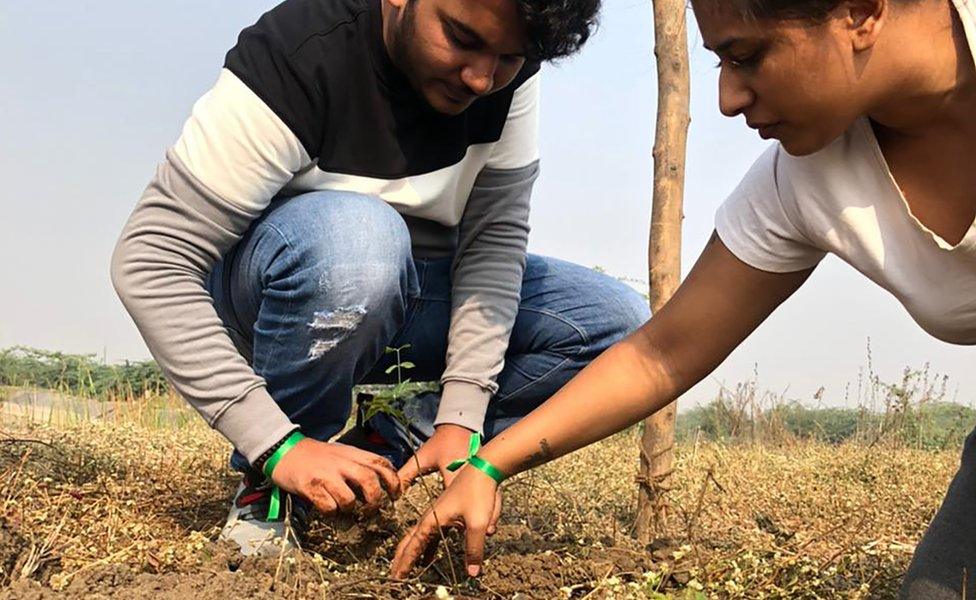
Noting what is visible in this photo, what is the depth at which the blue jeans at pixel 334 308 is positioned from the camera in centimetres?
233

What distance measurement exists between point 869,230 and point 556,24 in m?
0.83

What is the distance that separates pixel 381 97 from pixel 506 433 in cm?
95

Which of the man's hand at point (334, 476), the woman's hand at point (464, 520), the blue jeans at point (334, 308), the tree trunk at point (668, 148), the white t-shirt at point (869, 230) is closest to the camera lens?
the white t-shirt at point (869, 230)

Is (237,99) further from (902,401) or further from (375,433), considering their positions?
(902,401)

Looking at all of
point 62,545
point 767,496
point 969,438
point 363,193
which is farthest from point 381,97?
point 767,496

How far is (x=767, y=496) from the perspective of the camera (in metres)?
3.89

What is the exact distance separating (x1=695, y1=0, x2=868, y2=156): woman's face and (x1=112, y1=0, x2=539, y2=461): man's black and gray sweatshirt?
1.02 metres

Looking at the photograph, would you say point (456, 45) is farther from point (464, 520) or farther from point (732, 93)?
point (464, 520)

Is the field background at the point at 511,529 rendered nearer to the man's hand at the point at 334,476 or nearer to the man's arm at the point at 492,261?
the man's hand at the point at 334,476

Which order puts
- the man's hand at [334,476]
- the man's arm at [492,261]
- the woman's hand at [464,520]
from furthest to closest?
the man's arm at [492,261] < the man's hand at [334,476] < the woman's hand at [464,520]

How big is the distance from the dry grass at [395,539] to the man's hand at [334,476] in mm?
127

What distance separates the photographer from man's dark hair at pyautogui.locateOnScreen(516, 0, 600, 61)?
2.08 meters

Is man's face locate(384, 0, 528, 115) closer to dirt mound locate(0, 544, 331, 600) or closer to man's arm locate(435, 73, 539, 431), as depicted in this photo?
man's arm locate(435, 73, 539, 431)

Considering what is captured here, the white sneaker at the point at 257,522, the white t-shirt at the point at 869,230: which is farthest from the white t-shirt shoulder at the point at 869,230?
the white sneaker at the point at 257,522
